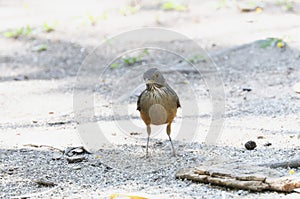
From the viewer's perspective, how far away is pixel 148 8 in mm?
12094

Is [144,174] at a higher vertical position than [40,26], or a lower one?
lower

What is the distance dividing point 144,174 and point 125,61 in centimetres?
464

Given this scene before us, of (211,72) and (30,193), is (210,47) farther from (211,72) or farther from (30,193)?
(30,193)

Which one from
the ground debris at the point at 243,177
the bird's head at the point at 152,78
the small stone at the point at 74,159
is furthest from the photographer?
the small stone at the point at 74,159

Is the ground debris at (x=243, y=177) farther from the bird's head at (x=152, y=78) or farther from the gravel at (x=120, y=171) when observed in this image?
the bird's head at (x=152, y=78)

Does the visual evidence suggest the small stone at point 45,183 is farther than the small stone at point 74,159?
No

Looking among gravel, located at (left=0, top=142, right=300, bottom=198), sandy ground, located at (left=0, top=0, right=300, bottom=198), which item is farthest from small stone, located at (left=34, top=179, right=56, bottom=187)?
sandy ground, located at (left=0, top=0, right=300, bottom=198)

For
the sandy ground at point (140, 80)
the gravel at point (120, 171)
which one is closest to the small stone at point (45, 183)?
the gravel at point (120, 171)

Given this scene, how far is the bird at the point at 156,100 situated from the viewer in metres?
4.80

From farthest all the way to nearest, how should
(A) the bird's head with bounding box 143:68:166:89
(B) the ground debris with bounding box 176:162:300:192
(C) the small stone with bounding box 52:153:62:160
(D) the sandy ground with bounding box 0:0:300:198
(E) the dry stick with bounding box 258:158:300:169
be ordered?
(D) the sandy ground with bounding box 0:0:300:198, (C) the small stone with bounding box 52:153:62:160, (A) the bird's head with bounding box 143:68:166:89, (E) the dry stick with bounding box 258:158:300:169, (B) the ground debris with bounding box 176:162:300:192

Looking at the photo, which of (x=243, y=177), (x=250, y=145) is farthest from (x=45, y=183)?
(x=250, y=145)

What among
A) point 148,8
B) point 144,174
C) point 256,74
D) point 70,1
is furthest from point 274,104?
point 70,1

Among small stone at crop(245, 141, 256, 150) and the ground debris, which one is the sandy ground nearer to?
small stone at crop(245, 141, 256, 150)

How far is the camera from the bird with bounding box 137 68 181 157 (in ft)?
15.7
